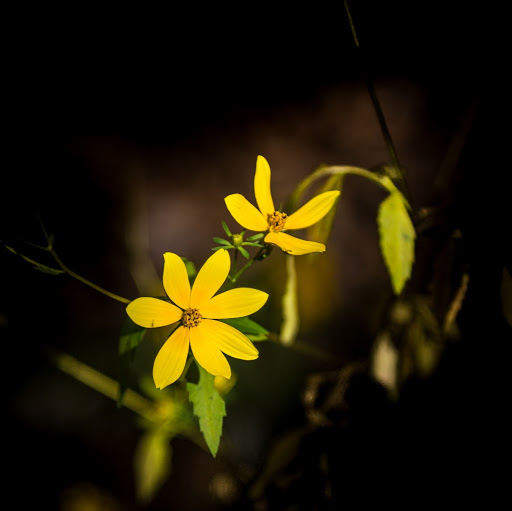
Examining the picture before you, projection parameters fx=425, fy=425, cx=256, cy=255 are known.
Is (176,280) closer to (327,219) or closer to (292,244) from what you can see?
(292,244)

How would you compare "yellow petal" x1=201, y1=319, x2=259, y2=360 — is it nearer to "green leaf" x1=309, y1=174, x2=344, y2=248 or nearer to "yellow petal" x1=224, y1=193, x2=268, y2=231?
"yellow petal" x1=224, y1=193, x2=268, y2=231

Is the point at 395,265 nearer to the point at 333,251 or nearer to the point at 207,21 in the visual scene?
the point at 333,251

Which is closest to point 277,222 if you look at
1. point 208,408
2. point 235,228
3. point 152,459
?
point 208,408

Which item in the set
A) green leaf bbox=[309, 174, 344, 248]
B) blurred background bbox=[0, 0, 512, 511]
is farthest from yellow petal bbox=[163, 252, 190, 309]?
blurred background bbox=[0, 0, 512, 511]

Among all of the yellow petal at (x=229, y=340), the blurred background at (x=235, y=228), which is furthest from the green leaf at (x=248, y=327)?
the blurred background at (x=235, y=228)

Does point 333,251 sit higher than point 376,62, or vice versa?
point 376,62

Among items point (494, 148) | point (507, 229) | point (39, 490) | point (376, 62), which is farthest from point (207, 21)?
point (39, 490)
